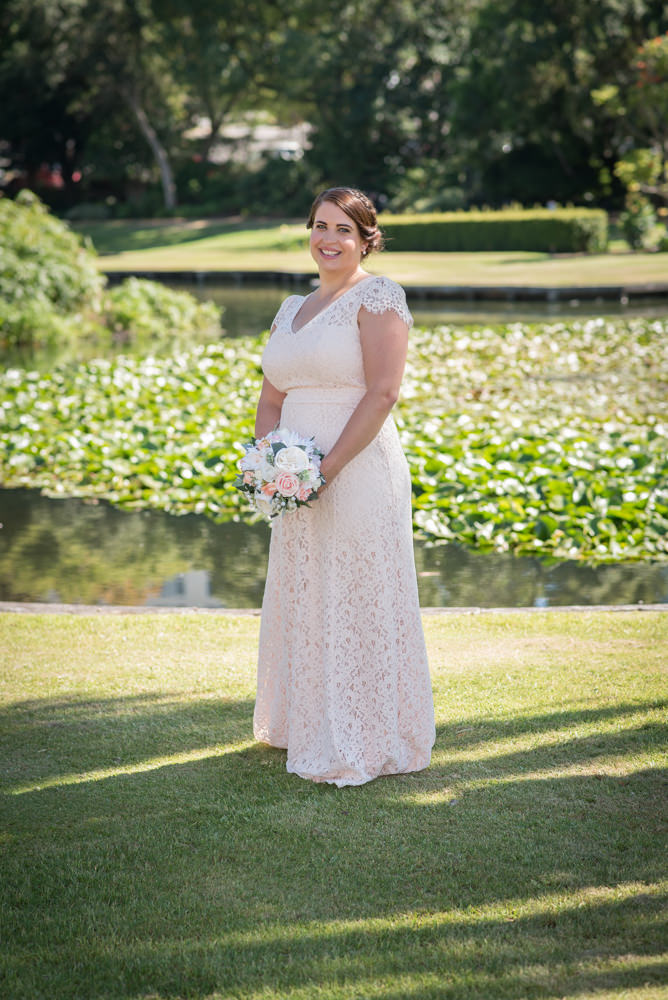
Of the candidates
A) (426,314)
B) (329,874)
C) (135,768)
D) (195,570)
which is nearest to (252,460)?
(135,768)

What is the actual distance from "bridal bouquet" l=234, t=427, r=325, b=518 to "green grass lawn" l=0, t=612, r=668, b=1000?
1.04 m

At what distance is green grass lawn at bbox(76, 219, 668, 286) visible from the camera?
25.8 meters

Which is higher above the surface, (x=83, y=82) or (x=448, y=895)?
(x=83, y=82)

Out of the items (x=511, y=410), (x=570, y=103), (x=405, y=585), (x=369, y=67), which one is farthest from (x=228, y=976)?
(x=369, y=67)

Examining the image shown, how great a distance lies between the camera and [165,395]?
490 inches

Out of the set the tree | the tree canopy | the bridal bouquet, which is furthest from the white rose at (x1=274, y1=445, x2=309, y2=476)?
the tree

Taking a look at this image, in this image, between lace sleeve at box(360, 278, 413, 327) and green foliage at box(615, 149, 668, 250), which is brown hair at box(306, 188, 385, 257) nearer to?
lace sleeve at box(360, 278, 413, 327)

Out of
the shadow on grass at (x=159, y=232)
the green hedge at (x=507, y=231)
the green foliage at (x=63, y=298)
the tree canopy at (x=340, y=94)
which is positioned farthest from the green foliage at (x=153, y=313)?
the shadow on grass at (x=159, y=232)

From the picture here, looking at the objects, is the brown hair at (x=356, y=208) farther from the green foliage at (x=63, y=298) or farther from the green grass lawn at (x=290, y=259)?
the green grass lawn at (x=290, y=259)

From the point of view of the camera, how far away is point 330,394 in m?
4.10

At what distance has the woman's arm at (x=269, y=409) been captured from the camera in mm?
4387

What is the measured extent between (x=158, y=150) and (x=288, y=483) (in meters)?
50.8

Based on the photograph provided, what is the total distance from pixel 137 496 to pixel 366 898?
263 inches

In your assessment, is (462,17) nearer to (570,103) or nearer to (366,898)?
(570,103)
